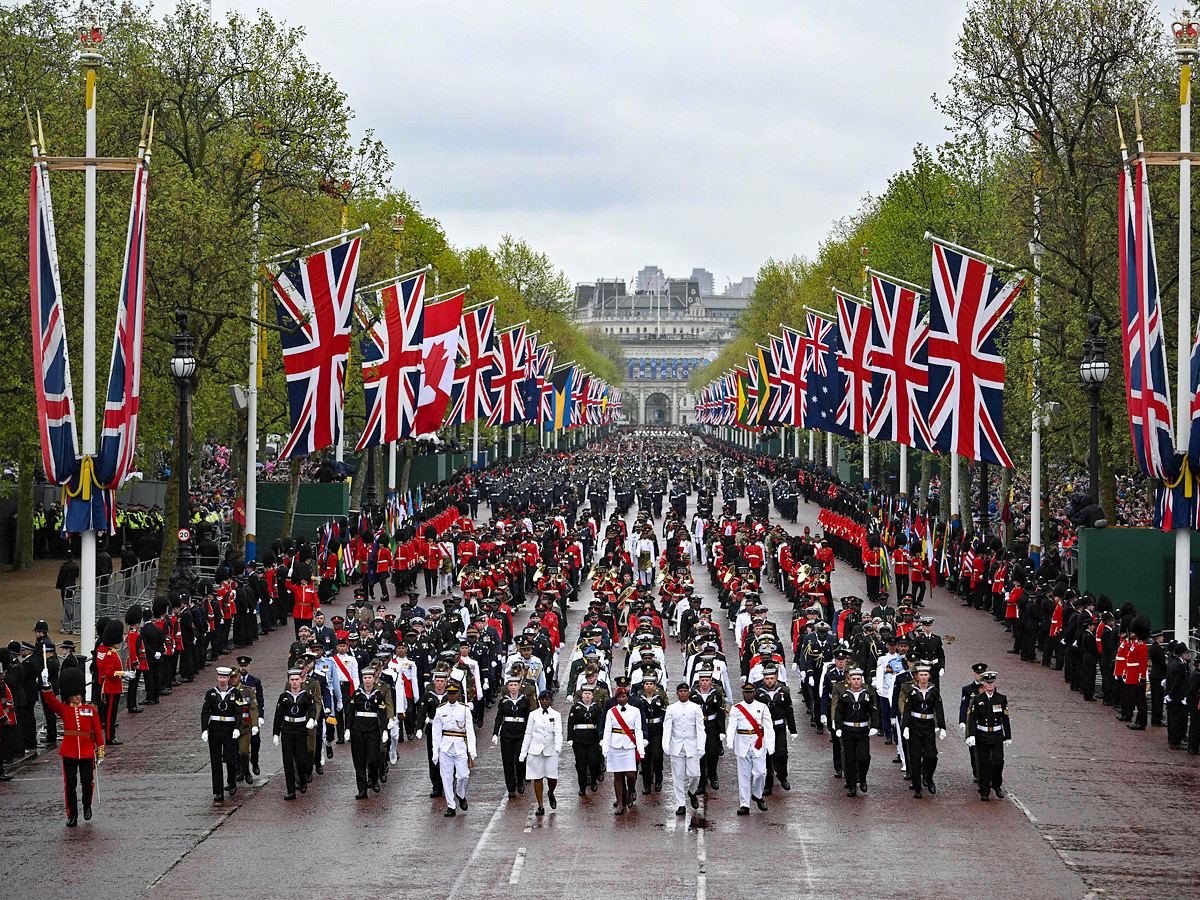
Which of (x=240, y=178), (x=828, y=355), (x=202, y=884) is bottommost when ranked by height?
(x=202, y=884)

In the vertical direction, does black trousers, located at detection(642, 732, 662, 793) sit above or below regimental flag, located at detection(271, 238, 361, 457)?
below

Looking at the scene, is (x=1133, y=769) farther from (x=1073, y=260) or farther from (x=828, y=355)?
(x=828, y=355)

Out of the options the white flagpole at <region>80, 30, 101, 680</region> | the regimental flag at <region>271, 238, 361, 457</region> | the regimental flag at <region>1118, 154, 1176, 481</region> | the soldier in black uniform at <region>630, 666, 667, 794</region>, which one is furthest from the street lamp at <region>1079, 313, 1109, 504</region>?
the white flagpole at <region>80, 30, 101, 680</region>

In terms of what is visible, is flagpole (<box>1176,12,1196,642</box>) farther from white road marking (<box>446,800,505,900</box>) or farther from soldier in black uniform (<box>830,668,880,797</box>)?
white road marking (<box>446,800,505,900</box>)

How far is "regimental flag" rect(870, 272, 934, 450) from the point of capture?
30375 millimetres

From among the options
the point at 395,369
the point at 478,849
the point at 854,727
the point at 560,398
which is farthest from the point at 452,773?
the point at 560,398

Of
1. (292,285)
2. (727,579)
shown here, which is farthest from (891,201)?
(292,285)

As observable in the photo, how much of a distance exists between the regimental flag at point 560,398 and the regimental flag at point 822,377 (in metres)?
26.8

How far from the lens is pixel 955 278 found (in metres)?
26.6

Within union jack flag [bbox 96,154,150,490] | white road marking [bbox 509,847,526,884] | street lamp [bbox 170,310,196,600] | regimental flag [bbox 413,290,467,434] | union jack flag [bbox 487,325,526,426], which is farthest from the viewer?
union jack flag [bbox 487,325,526,426]

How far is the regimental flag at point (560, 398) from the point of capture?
7288 centimetres

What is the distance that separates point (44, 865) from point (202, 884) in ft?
5.30

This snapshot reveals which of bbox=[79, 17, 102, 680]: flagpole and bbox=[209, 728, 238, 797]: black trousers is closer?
bbox=[209, 728, 238, 797]: black trousers

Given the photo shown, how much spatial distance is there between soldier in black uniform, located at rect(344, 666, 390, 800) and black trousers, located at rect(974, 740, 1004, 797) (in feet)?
20.6
